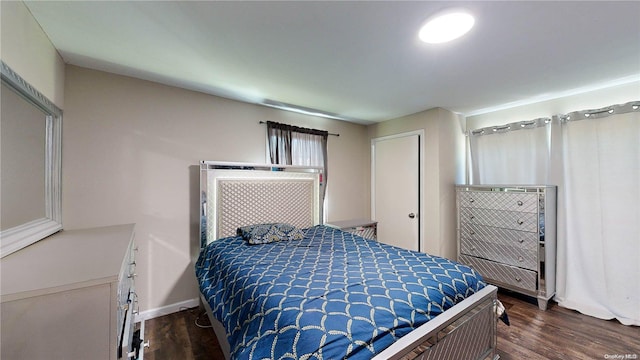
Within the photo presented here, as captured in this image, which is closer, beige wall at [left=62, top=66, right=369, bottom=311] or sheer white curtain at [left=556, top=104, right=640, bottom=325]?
beige wall at [left=62, top=66, right=369, bottom=311]

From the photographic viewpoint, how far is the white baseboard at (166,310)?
7.89ft

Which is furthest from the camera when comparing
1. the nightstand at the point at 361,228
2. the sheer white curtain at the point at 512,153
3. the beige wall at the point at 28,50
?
the nightstand at the point at 361,228

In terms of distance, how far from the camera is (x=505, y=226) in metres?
2.87

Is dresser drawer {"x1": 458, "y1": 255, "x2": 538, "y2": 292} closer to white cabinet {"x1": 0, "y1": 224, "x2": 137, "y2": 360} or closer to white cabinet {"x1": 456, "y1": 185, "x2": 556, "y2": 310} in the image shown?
white cabinet {"x1": 456, "y1": 185, "x2": 556, "y2": 310}

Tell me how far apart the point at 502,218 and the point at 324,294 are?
105 inches

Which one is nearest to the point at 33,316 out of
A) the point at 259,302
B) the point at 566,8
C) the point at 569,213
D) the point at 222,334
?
the point at 259,302

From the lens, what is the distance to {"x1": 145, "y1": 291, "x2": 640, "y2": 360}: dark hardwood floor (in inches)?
76.2

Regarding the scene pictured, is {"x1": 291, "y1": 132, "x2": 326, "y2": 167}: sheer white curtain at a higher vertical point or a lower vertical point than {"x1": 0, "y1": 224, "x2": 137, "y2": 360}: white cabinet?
higher

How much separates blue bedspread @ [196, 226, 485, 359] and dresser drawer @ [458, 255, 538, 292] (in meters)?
1.53

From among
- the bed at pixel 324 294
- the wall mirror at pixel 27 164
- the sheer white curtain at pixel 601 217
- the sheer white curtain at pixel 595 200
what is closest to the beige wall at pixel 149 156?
the wall mirror at pixel 27 164

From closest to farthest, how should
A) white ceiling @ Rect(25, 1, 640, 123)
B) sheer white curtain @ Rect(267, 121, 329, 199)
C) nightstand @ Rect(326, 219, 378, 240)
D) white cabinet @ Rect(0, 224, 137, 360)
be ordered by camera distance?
1. white cabinet @ Rect(0, 224, 137, 360)
2. white ceiling @ Rect(25, 1, 640, 123)
3. sheer white curtain @ Rect(267, 121, 329, 199)
4. nightstand @ Rect(326, 219, 378, 240)

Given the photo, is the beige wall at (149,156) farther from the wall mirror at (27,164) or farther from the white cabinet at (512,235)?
the white cabinet at (512,235)

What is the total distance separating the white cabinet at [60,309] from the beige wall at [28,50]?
1041mm

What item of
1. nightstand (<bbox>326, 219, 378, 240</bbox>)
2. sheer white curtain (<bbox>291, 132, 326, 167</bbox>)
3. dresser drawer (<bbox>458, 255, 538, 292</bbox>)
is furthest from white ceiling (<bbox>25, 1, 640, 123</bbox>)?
dresser drawer (<bbox>458, 255, 538, 292</bbox>)
